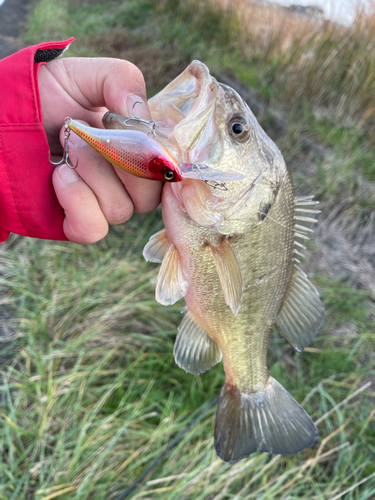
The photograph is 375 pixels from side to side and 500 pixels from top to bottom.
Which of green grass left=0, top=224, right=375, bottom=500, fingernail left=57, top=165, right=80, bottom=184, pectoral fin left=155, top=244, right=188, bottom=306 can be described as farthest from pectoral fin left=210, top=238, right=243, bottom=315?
green grass left=0, top=224, right=375, bottom=500

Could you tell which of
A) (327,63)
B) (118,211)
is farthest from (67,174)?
(327,63)

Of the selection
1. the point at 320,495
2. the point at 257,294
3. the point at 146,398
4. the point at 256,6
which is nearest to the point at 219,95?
the point at 257,294

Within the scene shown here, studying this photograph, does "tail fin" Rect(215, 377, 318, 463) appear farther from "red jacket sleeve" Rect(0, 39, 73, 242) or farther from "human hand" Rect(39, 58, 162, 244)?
"red jacket sleeve" Rect(0, 39, 73, 242)

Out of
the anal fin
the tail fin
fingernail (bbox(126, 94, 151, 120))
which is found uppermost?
fingernail (bbox(126, 94, 151, 120))

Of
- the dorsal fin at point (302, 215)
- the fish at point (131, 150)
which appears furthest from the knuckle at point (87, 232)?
the dorsal fin at point (302, 215)

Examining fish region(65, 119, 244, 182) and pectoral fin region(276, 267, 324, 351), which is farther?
pectoral fin region(276, 267, 324, 351)

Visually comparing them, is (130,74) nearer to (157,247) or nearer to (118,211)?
(118,211)
